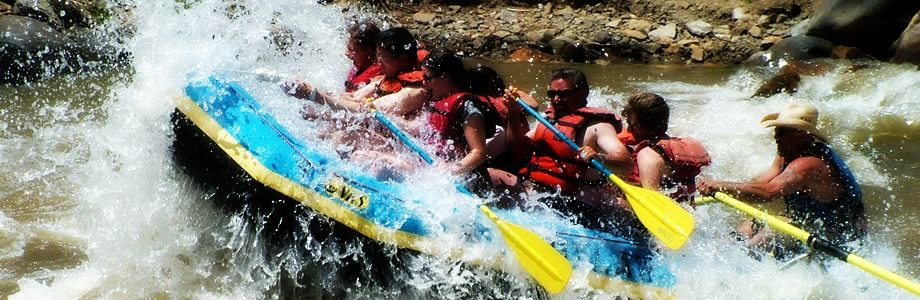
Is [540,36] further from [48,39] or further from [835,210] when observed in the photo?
[835,210]

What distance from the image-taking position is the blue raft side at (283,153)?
140 inches

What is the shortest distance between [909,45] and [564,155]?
19.6ft

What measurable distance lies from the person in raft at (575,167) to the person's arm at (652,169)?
20cm

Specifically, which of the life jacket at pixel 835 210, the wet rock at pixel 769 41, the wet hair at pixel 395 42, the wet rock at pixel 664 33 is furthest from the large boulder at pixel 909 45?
the wet hair at pixel 395 42

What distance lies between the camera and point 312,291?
3873 mm

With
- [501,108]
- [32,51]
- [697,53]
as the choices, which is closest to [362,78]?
[501,108]

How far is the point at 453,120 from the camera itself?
3.90 metres

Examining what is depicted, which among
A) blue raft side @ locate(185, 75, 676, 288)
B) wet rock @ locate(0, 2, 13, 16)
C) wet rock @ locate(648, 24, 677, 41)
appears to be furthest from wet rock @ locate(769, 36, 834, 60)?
wet rock @ locate(0, 2, 13, 16)

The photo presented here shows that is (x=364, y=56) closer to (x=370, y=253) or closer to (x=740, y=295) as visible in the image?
(x=370, y=253)

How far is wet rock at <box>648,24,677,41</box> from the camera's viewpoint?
31.1ft

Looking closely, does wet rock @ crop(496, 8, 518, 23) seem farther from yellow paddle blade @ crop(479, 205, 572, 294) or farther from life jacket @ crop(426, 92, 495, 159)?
yellow paddle blade @ crop(479, 205, 572, 294)

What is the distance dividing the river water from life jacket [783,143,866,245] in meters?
0.17

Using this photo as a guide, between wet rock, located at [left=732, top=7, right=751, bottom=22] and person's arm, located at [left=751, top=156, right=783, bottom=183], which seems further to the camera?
wet rock, located at [left=732, top=7, right=751, bottom=22]

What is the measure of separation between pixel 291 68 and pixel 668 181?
352 cm
